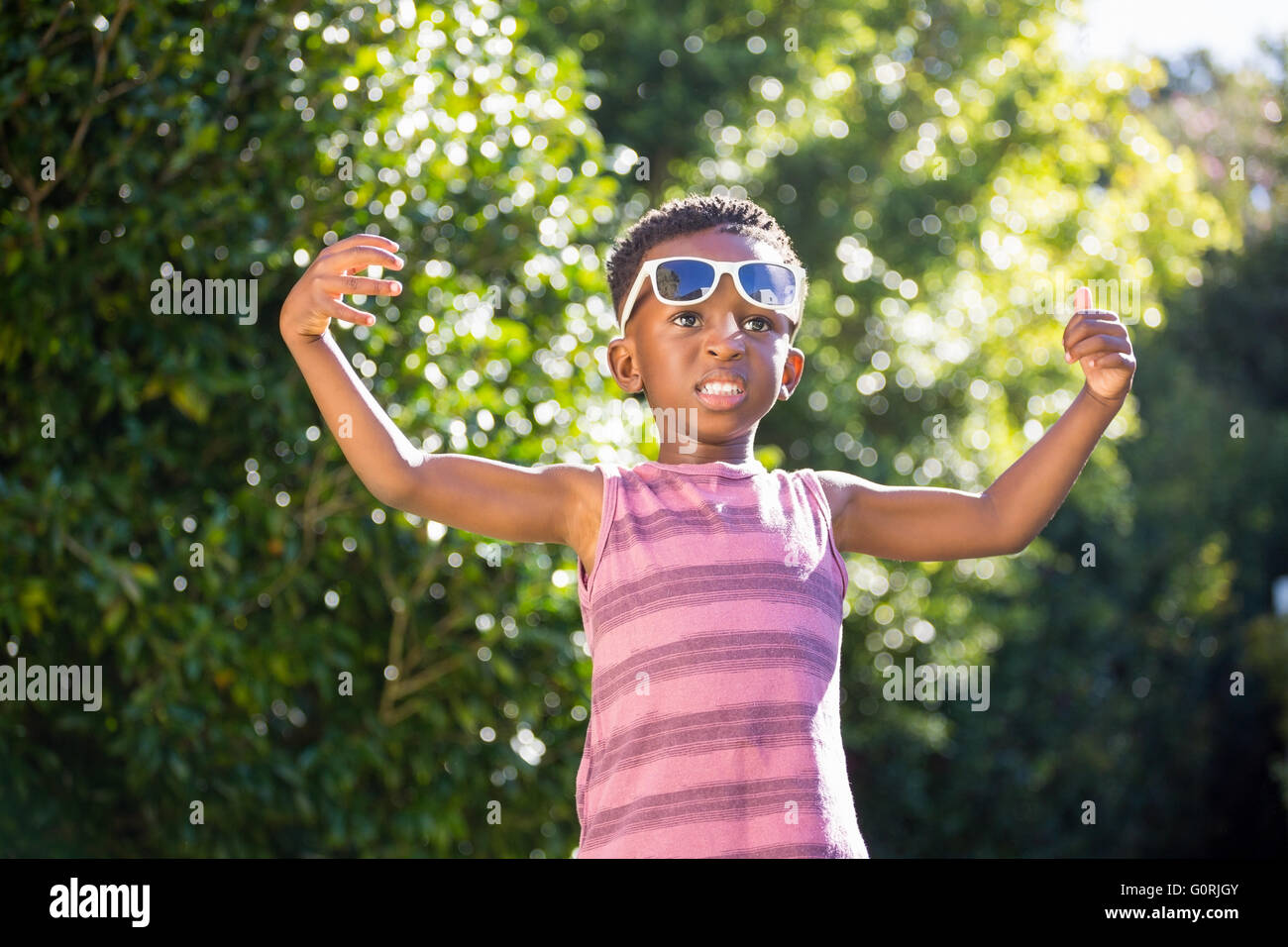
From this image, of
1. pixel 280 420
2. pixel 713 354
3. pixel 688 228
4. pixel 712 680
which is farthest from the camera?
pixel 280 420

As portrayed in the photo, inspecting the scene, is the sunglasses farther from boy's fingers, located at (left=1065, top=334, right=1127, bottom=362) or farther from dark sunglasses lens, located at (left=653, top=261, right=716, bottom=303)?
boy's fingers, located at (left=1065, top=334, right=1127, bottom=362)

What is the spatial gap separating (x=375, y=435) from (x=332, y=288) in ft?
0.74

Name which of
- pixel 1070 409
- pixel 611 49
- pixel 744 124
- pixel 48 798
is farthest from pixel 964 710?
pixel 1070 409

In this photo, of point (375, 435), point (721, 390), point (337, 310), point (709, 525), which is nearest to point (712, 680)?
point (709, 525)

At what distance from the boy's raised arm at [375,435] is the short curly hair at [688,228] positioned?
472 mm

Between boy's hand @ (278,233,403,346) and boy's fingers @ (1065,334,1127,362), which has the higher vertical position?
boy's hand @ (278,233,403,346)

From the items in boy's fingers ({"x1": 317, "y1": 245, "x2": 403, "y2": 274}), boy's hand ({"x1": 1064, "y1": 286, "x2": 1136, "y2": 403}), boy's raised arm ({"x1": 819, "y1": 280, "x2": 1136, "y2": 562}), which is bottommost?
boy's raised arm ({"x1": 819, "y1": 280, "x2": 1136, "y2": 562})

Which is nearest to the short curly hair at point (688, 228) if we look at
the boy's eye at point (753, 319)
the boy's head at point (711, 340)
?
the boy's head at point (711, 340)

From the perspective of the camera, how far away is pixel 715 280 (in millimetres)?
2291

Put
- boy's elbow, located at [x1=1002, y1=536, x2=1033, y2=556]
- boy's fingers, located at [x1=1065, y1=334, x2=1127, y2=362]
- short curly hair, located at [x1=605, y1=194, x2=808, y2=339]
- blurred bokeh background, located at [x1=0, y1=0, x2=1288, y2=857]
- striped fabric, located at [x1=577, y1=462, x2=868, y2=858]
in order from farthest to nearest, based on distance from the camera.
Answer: blurred bokeh background, located at [x1=0, y1=0, x2=1288, y2=857] → short curly hair, located at [x1=605, y1=194, x2=808, y2=339] → boy's elbow, located at [x1=1002, y1=536, x2=1033, y2=556] → boy's fingers, located at [x1=1065, y1=334, x2=1127, y2=362] → striped fabric, located at [x1=577, y1=462, x2=868, y2=858]

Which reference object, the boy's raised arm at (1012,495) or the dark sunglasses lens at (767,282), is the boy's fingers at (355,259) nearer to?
the dark sunglasses lens at (767,282)

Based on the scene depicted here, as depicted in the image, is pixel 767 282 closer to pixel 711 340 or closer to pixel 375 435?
pixel 711 340

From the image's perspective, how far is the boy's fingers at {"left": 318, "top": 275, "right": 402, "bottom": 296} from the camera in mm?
2055

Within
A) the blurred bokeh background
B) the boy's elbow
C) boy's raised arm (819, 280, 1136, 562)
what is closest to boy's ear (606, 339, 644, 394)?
boy's raised arm (819, 280, 1136, 562)
